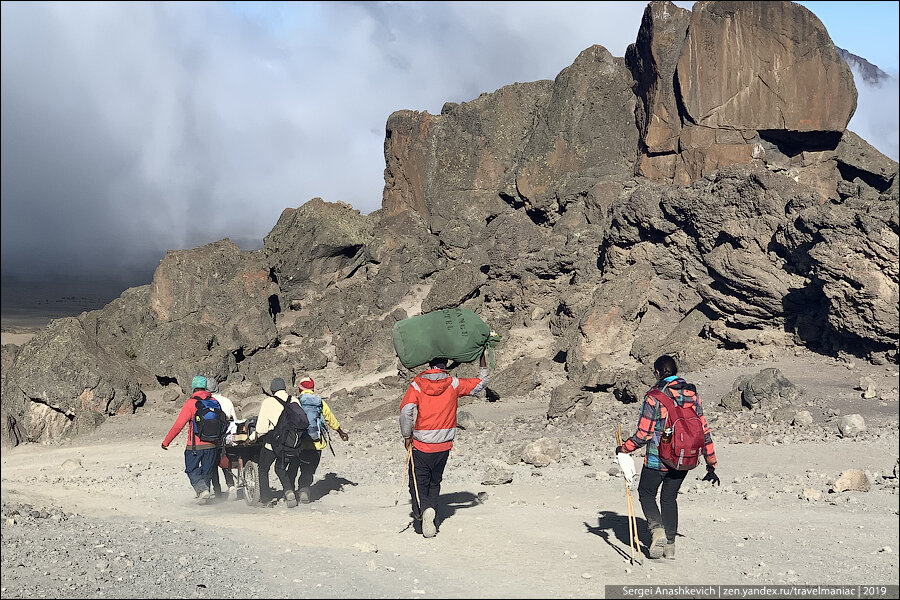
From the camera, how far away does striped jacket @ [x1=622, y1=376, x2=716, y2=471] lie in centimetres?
643

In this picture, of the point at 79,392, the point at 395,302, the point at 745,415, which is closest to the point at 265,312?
the point at 395,302

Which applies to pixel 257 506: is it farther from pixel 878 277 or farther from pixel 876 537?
pixel 878 277

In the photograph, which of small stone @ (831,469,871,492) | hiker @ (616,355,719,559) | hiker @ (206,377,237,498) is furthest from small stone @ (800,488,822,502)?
hiker @ (206,377,237,498)

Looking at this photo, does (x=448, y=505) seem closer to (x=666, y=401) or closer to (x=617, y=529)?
(x=617, y=529)

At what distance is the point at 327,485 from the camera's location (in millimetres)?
11836

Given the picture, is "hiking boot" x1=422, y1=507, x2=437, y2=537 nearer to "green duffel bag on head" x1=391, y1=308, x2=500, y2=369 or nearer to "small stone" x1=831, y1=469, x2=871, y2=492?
"green duffel bag on head" x1=391, y1=308, x2=500, y2=369

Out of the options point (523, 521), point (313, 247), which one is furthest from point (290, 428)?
point (313, 247)

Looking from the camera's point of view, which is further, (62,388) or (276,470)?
(62,388)

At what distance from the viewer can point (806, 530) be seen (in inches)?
302

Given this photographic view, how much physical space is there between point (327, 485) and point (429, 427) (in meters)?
4.89

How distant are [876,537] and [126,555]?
678 cm

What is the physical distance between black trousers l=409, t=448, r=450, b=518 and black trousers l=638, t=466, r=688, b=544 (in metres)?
1.93

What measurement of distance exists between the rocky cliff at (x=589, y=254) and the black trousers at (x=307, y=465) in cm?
891

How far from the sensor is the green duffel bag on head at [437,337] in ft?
26.1
